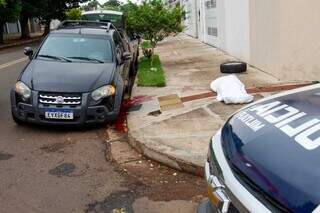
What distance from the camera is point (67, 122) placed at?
7297mm

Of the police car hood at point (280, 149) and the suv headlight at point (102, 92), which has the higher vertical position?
the police car hood at point (280, 149)

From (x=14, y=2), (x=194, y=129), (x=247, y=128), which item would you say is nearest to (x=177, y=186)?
(x=194, y=129)

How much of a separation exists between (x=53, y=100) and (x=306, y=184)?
19.2ft

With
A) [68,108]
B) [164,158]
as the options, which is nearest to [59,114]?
[68,108]

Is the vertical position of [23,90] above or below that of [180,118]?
above

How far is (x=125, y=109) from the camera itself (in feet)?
27.9

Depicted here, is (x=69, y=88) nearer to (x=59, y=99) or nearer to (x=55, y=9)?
(x=59, y=99)

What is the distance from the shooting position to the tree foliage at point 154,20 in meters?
13.6

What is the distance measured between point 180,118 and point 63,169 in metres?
2.24

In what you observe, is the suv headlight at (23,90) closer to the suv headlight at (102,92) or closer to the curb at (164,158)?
the suv headlight at (102,92)

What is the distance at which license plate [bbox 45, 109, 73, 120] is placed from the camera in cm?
720

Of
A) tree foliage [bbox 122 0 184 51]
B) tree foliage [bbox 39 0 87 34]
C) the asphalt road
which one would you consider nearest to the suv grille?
the asphalt road

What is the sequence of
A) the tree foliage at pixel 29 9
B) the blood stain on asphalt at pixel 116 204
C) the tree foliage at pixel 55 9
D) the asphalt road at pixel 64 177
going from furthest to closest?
the tree foliage at pixel 55 9 < the tree foliage at pixel 29 9 < the asphalt road at pixel 64 177 < the blood stain on asphalt at pixel 116 204

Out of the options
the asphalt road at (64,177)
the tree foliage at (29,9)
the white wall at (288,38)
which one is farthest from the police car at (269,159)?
the tree foliage at (29,9)
